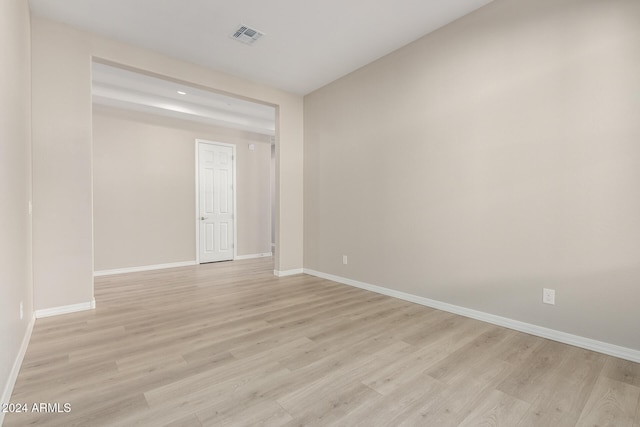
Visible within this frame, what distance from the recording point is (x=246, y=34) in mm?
3168

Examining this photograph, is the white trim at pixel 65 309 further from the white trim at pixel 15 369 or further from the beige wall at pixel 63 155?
the white trim at pixel 15 369

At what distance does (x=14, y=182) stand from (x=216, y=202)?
4.09 meters

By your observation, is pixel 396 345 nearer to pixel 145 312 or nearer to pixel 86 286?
pixel 145 312

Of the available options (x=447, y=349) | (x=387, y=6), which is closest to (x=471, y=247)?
(x=447, y=349)

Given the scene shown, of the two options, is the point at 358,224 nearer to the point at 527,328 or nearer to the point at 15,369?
the point at 527,328

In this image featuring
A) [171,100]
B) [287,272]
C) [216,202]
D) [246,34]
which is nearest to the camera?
[246,34]

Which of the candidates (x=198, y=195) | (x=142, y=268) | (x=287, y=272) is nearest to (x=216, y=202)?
(x=198, y=195)

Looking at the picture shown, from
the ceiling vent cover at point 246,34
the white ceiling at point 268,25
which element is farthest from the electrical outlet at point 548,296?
the ceiling vent cover at point 246,34

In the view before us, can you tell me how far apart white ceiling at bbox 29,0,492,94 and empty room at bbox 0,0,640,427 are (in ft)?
0.09

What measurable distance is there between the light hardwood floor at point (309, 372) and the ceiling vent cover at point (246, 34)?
117 inches

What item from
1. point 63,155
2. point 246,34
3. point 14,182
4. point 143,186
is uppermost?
point 246,34

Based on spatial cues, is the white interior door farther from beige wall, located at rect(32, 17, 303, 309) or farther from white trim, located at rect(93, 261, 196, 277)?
beige wall, located at rect(32, 17, 303, 309)

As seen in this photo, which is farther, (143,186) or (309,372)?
(143,186)

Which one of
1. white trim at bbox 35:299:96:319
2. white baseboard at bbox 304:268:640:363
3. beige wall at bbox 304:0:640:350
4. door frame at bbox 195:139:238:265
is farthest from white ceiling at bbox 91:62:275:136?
white baseboard at bbox 304:268:640:363
